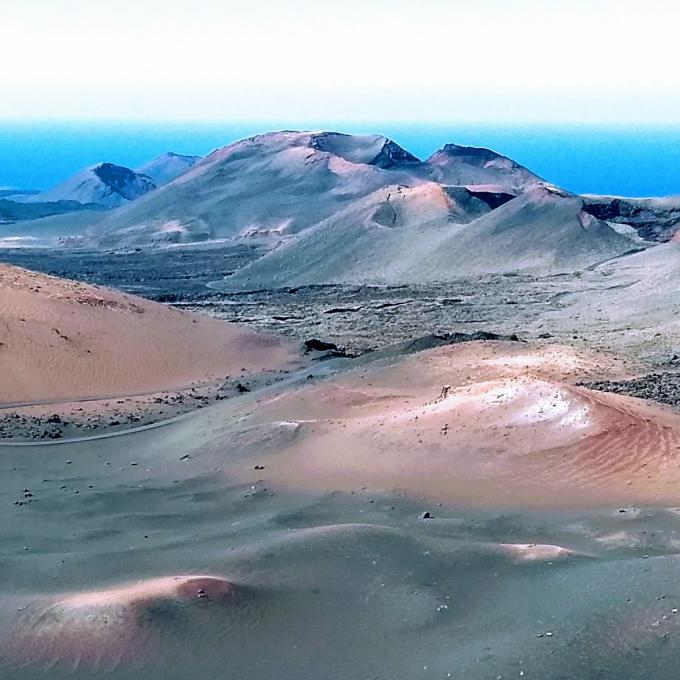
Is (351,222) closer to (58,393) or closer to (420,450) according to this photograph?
(58,393)

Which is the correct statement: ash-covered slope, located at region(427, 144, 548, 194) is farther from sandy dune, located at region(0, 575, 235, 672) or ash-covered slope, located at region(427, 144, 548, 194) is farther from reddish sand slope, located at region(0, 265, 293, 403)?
sandy dune, located at region(0, 575, 235, 672)

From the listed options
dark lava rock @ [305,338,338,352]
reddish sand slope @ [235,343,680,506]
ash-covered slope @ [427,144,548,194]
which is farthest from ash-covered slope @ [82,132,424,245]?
reddish sand slope @ [235,343,680,506]

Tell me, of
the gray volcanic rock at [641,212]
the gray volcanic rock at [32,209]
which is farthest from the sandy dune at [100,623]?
the gray volcanic rock at [32,209]

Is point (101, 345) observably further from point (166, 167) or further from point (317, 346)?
point (166, 167)

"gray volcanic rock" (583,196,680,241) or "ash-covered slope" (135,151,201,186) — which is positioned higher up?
"ash-covered slope" (135,151,201,186)

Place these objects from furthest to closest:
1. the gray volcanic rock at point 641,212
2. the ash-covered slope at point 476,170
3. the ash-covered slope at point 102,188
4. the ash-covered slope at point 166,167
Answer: the ash-covered slope at point 166,167 → the ash-covered slope at point 102,188 → the ash-covered slope at point 476,170 → the gray volcanic rock at point 641,212

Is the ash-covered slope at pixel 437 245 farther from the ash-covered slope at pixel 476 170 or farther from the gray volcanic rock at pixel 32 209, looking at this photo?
the gray volcanic rock at pixel 32 209
